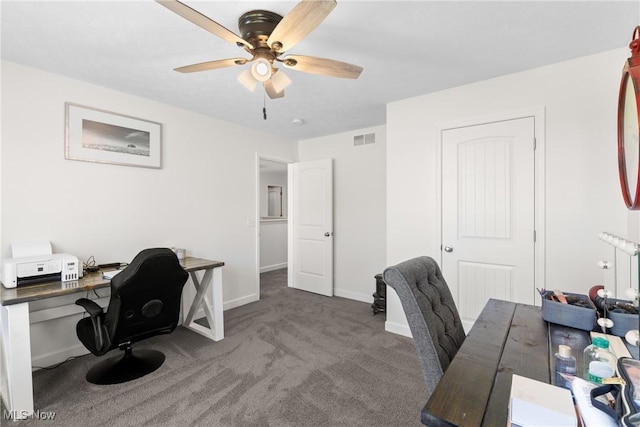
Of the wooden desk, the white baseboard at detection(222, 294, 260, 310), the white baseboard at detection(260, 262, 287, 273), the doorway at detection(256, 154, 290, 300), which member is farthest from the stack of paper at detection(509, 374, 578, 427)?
the white baseboard at detection(260, 262, 287, 273)

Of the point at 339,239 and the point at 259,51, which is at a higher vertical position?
the point at 259,51

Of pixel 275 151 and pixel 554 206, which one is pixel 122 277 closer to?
pixel 275 151

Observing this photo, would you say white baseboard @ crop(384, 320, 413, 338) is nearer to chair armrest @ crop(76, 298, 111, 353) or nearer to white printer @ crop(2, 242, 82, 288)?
chair armrest @ crop(76, 298, 111, 353)

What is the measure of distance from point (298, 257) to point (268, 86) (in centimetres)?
323

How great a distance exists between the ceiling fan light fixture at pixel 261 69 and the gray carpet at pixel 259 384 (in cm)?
210

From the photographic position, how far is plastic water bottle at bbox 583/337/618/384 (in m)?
0.80

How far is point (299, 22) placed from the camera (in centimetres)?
141

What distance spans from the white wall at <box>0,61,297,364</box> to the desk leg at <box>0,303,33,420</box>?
752mm

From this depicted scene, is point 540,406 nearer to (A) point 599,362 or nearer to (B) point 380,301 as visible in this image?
(A) point 599,362

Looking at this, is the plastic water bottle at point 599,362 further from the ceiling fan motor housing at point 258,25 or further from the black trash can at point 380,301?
the black trash can at point 380,301

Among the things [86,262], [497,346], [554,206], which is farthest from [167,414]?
[554,206]

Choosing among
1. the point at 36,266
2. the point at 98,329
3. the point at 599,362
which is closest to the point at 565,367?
the point at 599,362

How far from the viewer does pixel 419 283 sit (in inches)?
50.9

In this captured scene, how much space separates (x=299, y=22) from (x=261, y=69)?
1.32 ft
